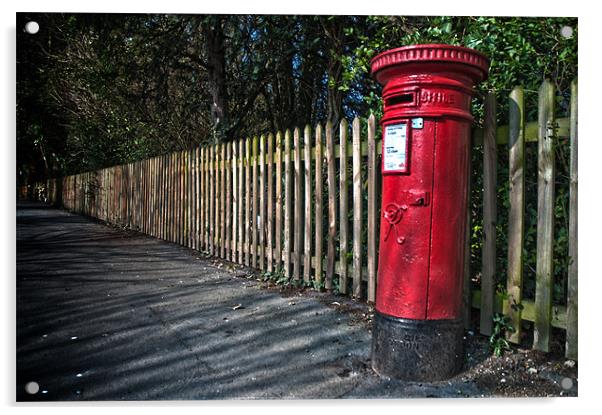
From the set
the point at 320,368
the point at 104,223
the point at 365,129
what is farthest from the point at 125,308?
the point at 104,223

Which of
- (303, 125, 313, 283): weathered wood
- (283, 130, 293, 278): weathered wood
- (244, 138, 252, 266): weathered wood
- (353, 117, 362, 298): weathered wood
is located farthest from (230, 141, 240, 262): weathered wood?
(353, 117, 362, 298): weathered wood

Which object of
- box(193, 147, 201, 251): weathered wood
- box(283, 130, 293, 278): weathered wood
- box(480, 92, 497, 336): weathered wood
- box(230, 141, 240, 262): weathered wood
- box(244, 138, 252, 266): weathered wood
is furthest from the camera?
box(193, 147, 201, 251): weathered wood

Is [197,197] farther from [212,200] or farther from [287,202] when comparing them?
[287,202]

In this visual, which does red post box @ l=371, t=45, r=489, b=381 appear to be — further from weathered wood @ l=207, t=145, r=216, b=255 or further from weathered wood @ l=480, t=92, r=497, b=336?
weathered wood @ l=207, t=145, r=216, b=255

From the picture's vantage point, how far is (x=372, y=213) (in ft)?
12.3

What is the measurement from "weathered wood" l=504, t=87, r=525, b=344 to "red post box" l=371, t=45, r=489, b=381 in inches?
14.8

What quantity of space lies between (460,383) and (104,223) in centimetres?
1079

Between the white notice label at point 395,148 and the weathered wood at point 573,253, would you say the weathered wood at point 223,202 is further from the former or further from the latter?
the weathered wood at point 573,253

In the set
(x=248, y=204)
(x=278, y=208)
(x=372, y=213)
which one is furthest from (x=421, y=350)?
(x=248, y=204)

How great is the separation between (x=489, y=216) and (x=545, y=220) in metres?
0.36

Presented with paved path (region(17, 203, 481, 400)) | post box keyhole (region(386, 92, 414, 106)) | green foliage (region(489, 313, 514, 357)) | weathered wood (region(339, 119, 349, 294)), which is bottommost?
paved path (region(17, 203, 481, 400))

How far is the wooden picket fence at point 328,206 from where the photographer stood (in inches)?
105

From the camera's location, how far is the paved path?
2.42 m

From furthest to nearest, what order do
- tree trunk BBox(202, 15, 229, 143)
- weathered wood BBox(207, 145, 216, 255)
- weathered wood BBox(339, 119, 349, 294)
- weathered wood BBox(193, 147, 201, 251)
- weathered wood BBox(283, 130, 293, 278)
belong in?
tree trunk BBox(202, 15, 229, 143), weathered wood BBox(193, 147, 201, 251), weathered wood BBox(207, 145, 216, 255), weathered wood BBox(283, 130, 293, 278), weathered wood BBox(339, 119, 349, 294)
